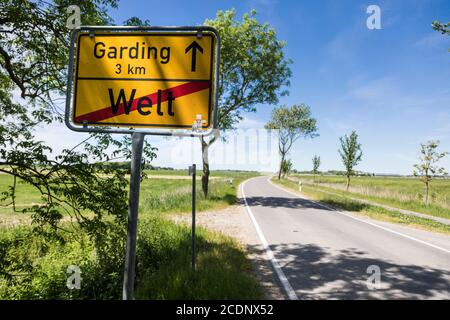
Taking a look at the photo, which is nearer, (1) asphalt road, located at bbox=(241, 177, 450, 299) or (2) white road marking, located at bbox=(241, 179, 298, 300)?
(2) white road marking, located at bbox=(241, 179, 298, 300)

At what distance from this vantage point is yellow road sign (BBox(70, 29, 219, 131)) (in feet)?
5.63

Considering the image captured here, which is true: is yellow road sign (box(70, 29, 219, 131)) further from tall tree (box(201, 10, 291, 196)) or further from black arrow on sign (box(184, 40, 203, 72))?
tall tree (box(201, 10, 291, 196))

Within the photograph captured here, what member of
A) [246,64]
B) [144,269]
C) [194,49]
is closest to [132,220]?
[194,49]

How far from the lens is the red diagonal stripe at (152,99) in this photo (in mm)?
1711

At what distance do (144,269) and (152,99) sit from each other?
16.0 feet

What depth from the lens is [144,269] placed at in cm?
564

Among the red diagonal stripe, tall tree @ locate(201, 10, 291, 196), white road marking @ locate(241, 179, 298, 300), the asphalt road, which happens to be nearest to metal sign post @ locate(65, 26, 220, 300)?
the red diagonal stripe

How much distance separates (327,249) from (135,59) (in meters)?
7.55

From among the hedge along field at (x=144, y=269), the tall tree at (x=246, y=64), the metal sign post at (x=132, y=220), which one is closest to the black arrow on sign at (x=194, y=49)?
the metal sign post at (x=132, y=220)

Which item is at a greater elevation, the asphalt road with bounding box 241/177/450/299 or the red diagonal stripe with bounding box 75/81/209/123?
the red diagonal stripe with bounding box 75/81/209/123

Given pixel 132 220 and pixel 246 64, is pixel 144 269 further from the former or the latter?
pixel 246 64

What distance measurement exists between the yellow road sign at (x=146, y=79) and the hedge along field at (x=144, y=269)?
3.27 meters
